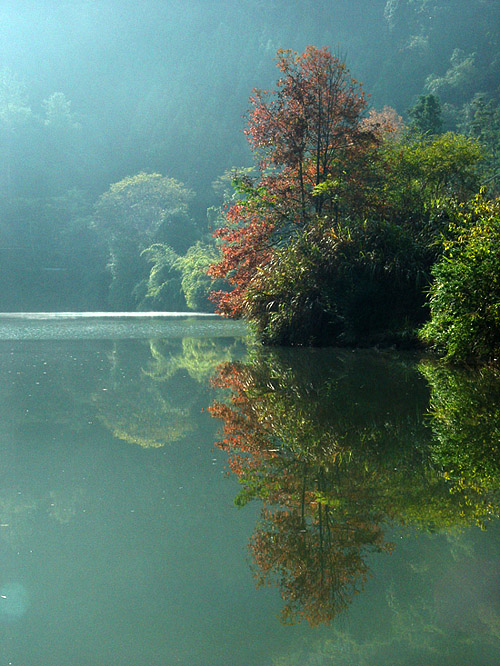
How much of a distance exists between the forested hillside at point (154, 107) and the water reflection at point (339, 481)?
44671mm

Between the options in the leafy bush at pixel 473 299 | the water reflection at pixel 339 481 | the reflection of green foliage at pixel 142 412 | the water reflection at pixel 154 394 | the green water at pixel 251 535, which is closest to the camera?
the green water at pixel 251 535

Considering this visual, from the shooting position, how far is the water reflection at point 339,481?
2875 mm

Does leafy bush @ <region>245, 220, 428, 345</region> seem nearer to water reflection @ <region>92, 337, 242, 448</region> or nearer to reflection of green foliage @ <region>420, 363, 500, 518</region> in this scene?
water reflection @ <region>92, 337, 242, 448</region>

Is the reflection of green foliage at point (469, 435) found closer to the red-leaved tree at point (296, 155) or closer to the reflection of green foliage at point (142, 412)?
the reflection of green foliage at point (142, 412)

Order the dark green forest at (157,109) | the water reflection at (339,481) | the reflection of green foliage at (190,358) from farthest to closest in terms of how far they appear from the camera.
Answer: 1. the dark green forest at (157,109)
2. the reflection of green foliage at (190,358)
3. the water reflection at (339,481)

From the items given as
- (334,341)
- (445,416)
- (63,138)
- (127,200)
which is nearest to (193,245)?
(127,200)

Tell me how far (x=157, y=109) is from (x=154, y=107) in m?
0.69

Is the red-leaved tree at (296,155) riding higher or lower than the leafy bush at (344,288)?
higher

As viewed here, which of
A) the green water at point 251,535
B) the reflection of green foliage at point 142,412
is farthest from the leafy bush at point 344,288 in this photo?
the green water at point 251,535

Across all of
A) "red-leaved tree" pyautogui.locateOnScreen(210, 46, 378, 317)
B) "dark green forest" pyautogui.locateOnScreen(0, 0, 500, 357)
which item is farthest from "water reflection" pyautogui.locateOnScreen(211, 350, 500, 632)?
"dark green forest" pyautogui.locateOnScreen(0, 0, 500, 357)

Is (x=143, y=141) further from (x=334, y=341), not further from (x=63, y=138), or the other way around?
(x=334, y=341)

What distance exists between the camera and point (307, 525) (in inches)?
135

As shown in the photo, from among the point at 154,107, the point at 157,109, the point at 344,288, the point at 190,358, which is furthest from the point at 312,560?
the point at 154,107

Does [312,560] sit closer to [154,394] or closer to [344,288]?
[154,394]
